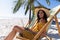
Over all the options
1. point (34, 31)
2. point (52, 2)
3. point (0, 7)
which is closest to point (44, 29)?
point (34, 31)

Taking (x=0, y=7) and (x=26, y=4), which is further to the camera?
(x=0, y=7)

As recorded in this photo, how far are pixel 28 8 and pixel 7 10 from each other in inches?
69.5

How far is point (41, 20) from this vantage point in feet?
13.4

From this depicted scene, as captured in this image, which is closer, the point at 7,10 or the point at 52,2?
the point at 52,2

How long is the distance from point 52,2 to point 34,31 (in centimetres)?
675

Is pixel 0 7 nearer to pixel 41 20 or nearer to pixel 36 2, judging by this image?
pixel 36 2

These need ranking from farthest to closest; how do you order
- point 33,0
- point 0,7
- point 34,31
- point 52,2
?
point 0,7
point 52,2
point 33,0
point 34,31

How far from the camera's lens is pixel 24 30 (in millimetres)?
3721

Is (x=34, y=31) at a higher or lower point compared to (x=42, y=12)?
lower

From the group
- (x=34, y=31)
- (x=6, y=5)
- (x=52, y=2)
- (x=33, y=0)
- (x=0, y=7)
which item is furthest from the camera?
(x=0, y=7)

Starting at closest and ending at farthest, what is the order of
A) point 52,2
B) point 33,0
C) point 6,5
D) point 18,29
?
point 18,29 < point 33,0 < point 52,2 < point 6,5

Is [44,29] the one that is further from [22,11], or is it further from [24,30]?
[22,11]

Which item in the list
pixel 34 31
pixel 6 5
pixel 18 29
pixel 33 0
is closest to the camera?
pixel 18 29

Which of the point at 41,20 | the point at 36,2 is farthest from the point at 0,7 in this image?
the point at 41,20
